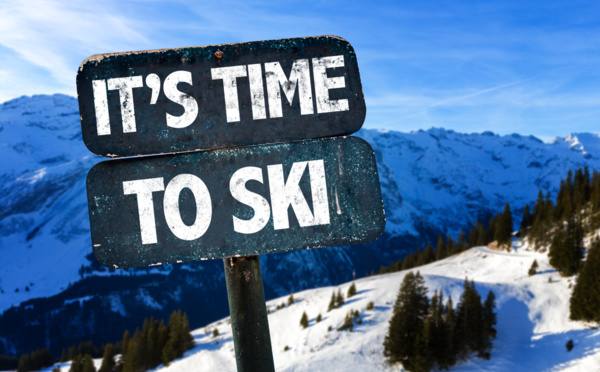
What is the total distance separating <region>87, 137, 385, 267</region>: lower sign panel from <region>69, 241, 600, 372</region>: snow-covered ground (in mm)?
34408

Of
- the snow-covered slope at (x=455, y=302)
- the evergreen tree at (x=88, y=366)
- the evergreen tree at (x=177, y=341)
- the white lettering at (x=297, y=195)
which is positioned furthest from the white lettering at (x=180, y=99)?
the evergreen tree at (x=88, y=366)

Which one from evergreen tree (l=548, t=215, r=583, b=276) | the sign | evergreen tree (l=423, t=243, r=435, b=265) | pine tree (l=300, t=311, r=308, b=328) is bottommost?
evergreen tree (l=423, t=243, r=435, b=265)

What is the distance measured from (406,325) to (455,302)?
1279cm

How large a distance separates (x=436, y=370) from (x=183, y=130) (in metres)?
39.5

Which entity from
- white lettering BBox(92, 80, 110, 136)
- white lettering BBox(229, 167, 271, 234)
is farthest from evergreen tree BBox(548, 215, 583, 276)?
white lettering BBox(92, 80, 110, 136)

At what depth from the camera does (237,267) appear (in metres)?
2.43

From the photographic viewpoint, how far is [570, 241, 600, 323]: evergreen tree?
125 feet

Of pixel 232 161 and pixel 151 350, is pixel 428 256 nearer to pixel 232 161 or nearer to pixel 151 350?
pixel 151 350

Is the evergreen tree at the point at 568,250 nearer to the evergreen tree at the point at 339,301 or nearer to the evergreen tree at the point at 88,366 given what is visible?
the evergreen tree at the point at 339,301

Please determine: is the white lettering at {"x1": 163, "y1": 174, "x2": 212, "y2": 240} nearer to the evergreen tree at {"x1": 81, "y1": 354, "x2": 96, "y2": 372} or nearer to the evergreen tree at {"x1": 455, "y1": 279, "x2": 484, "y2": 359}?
the evergreen tree at {"x1": 455, "y1": 279, "x2": 484, "y2": 359}

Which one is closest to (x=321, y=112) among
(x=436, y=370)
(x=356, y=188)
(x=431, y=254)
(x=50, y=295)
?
(x=356, y=188)

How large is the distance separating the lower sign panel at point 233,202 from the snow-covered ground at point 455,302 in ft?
113

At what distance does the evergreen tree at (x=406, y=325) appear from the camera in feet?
114

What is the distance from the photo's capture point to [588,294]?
39.0 meters
